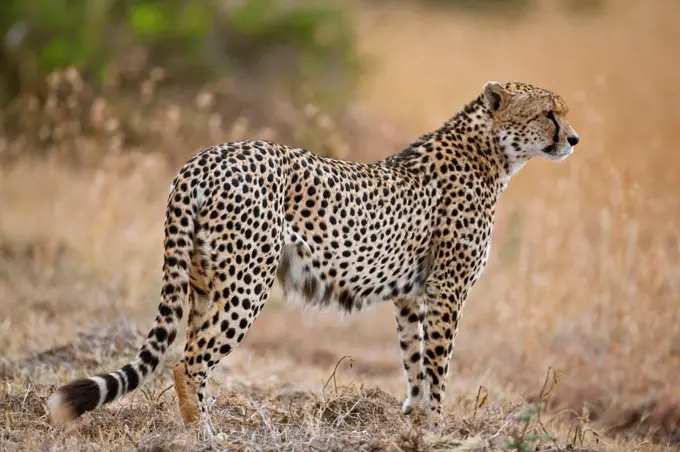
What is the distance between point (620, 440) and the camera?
5.16 metres

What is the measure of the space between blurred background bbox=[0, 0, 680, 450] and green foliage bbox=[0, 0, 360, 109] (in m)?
0.02

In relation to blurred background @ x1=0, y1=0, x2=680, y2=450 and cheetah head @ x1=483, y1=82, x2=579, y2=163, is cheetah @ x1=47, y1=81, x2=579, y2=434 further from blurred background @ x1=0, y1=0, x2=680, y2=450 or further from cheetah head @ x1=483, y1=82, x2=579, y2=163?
blurred background @ x1=0, y1=0, x2=680, y2=450

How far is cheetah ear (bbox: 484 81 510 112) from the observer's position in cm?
492

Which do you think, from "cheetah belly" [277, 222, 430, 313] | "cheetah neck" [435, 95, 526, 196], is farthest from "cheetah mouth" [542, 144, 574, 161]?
"cheetah belly" [277, 222, 430, 313]

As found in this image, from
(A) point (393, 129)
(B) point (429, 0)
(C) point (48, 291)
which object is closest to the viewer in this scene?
(C) point (48, 291)

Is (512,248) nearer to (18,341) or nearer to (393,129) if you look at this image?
(393,129)

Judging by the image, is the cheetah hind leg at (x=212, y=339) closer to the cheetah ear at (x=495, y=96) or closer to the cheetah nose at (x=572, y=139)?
the cheetah ear at (x=495, y=96)

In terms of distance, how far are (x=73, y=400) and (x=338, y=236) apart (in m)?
1.29

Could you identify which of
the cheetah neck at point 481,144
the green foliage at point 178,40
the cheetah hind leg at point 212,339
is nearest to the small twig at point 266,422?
the cheetah hind leg at point 212,339

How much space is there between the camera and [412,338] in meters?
4.93

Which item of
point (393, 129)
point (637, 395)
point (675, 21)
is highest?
point (675, 21)

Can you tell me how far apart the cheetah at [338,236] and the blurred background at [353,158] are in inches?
35.4

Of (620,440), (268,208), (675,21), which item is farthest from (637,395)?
(675,21)

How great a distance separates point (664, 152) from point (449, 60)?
4.70 metres
